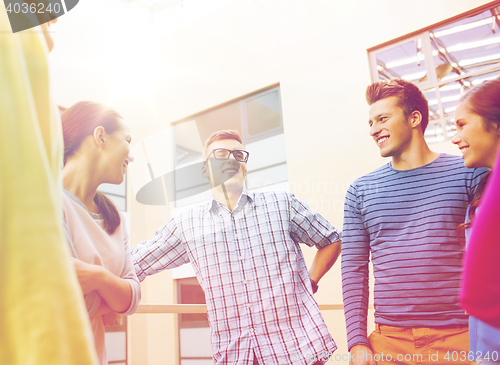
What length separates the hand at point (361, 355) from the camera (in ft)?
3.88

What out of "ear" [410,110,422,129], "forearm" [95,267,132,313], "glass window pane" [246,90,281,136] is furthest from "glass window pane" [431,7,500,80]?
"forearm" [95,267,132,313]

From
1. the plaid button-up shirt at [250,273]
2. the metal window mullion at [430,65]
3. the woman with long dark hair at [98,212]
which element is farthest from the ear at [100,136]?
the metal window mullion at [430,65]

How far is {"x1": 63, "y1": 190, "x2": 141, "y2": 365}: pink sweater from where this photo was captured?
78cm

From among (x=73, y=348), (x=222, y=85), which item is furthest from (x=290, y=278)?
(x=222, y=85)

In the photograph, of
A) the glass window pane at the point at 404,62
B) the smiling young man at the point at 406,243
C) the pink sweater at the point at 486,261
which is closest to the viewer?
the pink sweater at the point at 486,261

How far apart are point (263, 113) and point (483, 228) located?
10.2 feet

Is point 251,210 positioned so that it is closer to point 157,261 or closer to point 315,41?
point 157,261

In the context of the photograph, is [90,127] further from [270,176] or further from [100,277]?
[270,176]

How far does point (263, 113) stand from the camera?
3428 mm

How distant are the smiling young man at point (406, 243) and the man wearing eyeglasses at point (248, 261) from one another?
15 centimetres

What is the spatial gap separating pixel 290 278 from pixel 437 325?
0.44 meters

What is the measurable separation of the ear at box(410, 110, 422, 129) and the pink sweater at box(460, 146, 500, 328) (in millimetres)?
1018

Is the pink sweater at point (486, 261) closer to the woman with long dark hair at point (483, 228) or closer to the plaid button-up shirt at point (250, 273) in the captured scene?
the woman with long dark hair at point (483, 228)

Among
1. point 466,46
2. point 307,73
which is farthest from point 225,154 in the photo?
point 466,46
